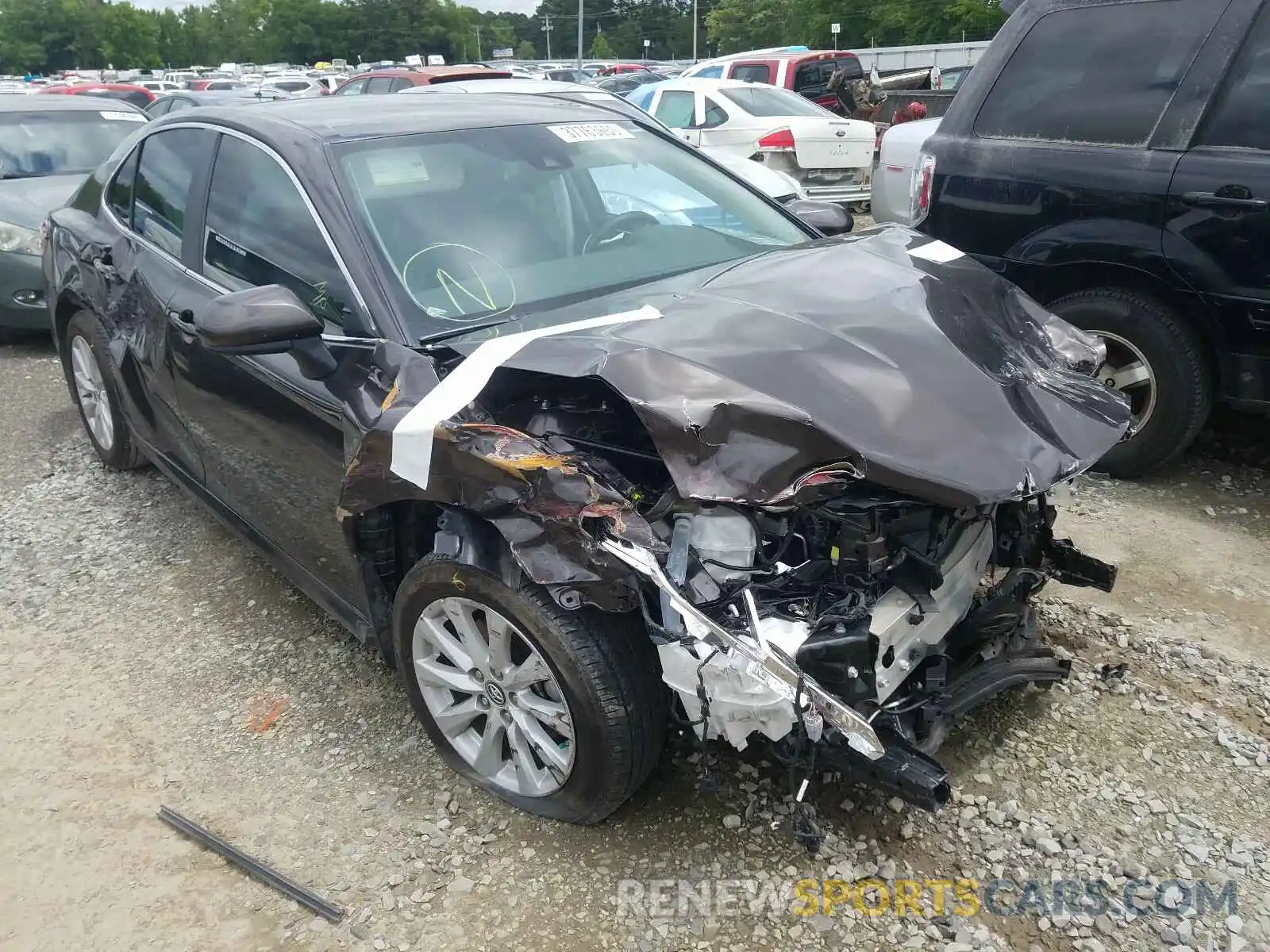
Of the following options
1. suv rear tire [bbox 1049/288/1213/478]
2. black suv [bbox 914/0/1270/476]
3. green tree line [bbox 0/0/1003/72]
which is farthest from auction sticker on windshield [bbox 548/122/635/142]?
green tree line [bbox 0/0/1003/72]

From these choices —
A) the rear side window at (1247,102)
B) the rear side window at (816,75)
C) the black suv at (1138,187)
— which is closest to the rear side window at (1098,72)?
the black suv at (1138,187)

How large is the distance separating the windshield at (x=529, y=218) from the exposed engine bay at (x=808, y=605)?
1.84 feet

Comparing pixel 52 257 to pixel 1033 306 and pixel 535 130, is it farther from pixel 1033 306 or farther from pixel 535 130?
pixel 1033 306

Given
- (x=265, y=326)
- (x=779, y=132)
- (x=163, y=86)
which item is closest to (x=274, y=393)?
(x=265, y=326)

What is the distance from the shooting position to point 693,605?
2.12 m

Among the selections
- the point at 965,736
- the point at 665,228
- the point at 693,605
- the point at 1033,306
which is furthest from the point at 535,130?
Answer: the point at 965,736

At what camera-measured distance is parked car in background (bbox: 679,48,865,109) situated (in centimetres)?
1498

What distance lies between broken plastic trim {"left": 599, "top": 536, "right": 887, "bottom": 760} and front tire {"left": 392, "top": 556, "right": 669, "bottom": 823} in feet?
0.99

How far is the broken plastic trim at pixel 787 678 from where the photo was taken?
2.05m

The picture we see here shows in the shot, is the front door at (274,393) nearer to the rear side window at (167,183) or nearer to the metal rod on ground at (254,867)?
the rear side window at (167,183)

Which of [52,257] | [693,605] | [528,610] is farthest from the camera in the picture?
[52,257]

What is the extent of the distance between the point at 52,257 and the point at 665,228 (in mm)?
3186

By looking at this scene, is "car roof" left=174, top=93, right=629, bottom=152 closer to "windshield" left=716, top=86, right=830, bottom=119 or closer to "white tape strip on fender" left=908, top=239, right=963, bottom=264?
"white tape strip on fender" left=908, top=239, right=963, bottom=264

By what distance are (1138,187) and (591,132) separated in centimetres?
229
